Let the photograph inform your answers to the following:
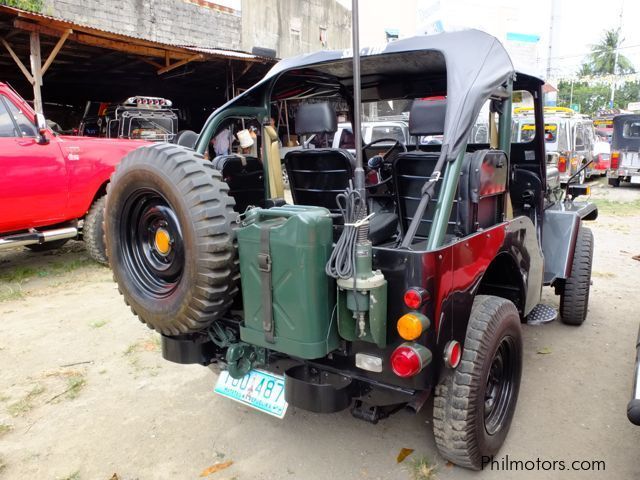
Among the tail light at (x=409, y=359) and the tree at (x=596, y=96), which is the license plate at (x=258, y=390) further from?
the tree at (x=596, y=96)

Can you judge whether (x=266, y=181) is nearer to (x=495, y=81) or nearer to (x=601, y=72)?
(x=495, y=81)

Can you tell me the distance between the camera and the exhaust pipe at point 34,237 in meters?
5.41

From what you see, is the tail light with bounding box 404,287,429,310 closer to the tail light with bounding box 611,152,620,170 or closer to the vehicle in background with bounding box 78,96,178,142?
the vehicle in background with bounding box 78,96,178,142

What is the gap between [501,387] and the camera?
2842mm

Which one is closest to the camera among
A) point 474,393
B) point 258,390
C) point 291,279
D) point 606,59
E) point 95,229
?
point 291,279

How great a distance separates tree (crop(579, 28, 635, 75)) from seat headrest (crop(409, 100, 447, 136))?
188ft

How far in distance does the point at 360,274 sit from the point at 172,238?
101cm

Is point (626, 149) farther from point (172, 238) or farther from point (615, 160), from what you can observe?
point (172, 238)

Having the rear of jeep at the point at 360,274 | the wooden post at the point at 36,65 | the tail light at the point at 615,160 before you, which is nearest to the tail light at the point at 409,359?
the rear of jeep at the point at 360,274

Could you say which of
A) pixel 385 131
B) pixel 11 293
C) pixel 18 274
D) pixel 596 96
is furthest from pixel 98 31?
pixel 596 96

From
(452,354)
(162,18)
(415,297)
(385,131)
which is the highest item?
(162,18)

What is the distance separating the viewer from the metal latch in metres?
2.19

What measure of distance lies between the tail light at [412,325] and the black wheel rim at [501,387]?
832mm

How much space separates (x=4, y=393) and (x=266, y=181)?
2.29 meters
